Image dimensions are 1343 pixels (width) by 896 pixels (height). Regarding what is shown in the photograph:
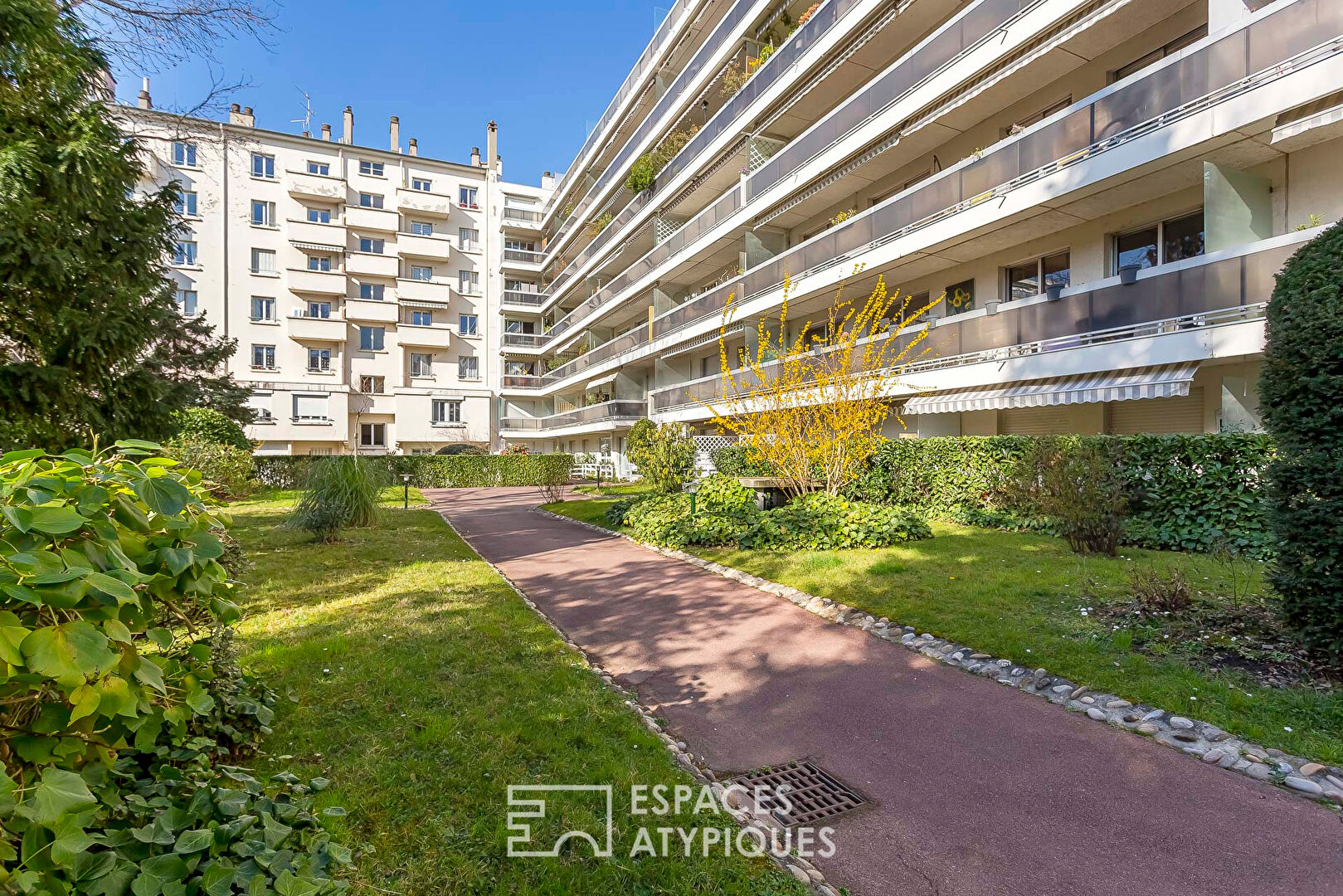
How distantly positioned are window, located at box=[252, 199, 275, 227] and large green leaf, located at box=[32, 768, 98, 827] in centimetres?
4819

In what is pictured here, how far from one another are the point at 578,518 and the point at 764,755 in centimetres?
1316

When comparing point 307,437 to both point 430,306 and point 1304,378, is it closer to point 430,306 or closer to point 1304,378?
point 430,306

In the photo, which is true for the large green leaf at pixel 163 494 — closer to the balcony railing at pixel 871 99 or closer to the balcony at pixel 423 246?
the balcony railing at pixel 871 99

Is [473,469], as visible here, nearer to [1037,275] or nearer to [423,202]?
[423,202]

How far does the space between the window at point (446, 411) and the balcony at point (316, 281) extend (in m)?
9.33

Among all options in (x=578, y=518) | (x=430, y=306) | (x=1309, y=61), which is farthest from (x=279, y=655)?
(x=430, y=306)

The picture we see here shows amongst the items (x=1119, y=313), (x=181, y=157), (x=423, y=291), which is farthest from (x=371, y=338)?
(x=1119, y=313)

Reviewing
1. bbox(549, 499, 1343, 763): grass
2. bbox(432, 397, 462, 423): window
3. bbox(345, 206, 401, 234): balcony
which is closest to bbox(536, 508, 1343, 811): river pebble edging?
bbox(549, 499, 1343, 763): grass

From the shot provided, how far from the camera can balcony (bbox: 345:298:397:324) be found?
40.9 m

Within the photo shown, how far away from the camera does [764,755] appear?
3.94 m

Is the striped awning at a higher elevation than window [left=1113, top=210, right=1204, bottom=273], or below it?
below

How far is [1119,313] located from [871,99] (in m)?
9.67

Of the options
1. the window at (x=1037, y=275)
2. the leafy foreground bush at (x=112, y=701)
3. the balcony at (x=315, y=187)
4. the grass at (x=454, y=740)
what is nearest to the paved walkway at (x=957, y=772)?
the grass at (x=454, y=740)

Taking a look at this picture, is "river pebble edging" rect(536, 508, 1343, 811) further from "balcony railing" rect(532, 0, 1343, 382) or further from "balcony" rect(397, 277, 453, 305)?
"balcony" rect(397, 277, 453, 305)
